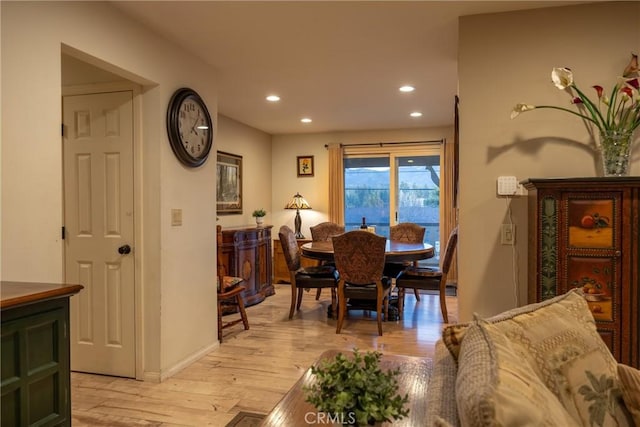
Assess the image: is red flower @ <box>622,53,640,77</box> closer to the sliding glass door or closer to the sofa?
the sofa

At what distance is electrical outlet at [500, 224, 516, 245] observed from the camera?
8.59 ft

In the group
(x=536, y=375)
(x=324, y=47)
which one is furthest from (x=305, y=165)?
(x=536, y=375)

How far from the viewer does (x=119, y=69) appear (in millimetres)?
2547

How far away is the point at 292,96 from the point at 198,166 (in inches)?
65.4

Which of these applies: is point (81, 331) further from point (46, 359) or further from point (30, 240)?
point (46, 359)

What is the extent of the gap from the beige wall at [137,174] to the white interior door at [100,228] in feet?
0.39

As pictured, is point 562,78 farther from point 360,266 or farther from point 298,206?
point 298,206

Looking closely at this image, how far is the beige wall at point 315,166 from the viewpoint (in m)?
6.58

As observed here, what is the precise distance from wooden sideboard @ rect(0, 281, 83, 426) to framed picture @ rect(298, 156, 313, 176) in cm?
539

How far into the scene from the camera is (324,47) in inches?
123

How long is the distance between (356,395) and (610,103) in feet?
7.80

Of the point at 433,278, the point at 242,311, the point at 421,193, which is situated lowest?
the point at 242,311

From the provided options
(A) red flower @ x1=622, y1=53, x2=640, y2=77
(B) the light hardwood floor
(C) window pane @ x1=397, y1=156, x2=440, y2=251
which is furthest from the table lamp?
(A) red flower @ x1=622, y1=53, x2=640, y2=77

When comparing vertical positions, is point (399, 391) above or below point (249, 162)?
below
